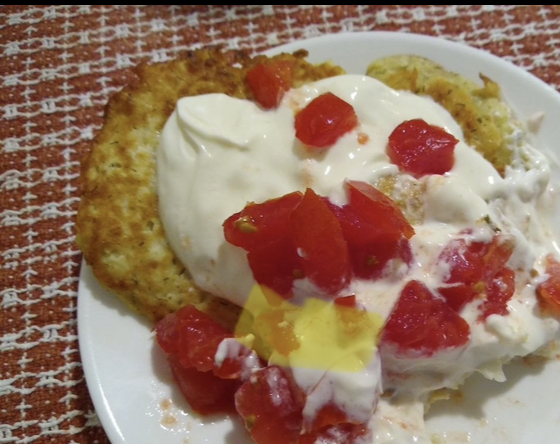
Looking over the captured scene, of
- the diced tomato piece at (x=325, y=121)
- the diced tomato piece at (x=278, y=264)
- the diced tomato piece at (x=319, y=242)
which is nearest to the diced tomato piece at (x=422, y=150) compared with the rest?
the diced tomato piece at (x=325, y=121)

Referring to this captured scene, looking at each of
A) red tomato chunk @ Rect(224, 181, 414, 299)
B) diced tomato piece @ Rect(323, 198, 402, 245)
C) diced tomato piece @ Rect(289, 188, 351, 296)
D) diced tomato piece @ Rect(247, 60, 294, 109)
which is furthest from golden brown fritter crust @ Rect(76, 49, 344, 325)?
diced tomato piece @ Rect(323, 198, 402, 245)

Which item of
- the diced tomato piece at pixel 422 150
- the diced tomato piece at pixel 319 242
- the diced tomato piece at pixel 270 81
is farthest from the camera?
the diced tomato piece at pixel 270 81

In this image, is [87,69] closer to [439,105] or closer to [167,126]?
[167,126]

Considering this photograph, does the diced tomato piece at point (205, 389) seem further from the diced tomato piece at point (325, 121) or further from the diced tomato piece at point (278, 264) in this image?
the diced tomato piece at point (325, 121)

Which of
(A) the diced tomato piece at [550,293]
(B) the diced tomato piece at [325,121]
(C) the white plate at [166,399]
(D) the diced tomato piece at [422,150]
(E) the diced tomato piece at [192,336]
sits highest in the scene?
(B) the diced tomato piece at [325,121]

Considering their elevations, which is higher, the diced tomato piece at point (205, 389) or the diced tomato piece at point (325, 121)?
the diced tomato piece at point (325, 121)

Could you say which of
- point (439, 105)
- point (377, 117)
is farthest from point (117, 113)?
point (439, 105)

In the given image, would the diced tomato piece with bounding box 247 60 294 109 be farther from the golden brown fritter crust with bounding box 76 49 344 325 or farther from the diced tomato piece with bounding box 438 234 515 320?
the diced tomato piece with bounding box 438 234 515 320
